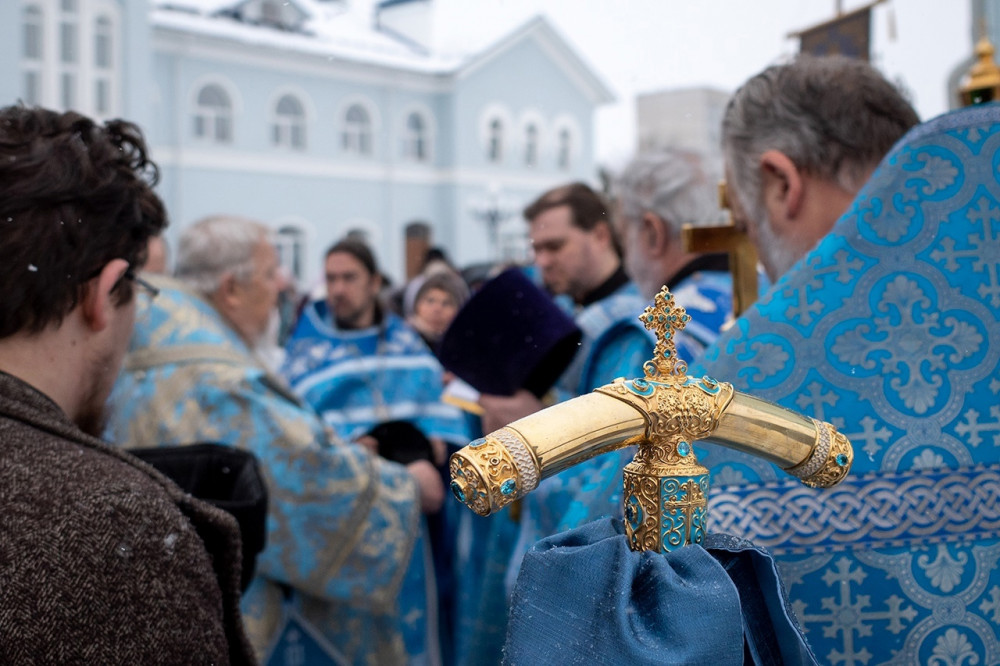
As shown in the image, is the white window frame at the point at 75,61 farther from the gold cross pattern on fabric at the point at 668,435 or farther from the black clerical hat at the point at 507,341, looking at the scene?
the gold cross pattern on fabric at the point at 668,435

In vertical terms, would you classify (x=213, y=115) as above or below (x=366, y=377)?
above

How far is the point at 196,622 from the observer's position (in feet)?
4.02

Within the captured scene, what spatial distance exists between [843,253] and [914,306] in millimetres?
92

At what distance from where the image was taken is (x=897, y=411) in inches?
41.6

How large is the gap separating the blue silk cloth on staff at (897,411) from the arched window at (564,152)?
21.5ft

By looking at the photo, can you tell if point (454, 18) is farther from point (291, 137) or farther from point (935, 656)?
point (291, 137)

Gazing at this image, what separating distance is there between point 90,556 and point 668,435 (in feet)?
2.44

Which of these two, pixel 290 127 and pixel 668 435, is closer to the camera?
pixel 668 435

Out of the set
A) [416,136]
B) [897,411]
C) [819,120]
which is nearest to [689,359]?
[819,120]

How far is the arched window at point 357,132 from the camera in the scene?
18094mm

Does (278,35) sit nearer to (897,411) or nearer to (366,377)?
(366,377)

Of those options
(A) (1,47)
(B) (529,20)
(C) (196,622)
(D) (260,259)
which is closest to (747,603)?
(C) (196,622)

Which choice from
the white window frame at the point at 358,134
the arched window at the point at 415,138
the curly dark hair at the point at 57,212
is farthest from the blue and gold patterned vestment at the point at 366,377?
the white window frame at the point at 358,134

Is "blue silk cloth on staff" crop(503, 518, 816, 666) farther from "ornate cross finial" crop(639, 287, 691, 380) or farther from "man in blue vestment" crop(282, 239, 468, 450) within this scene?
"man in blue vestment" crop(282, 239, 468, 450)
